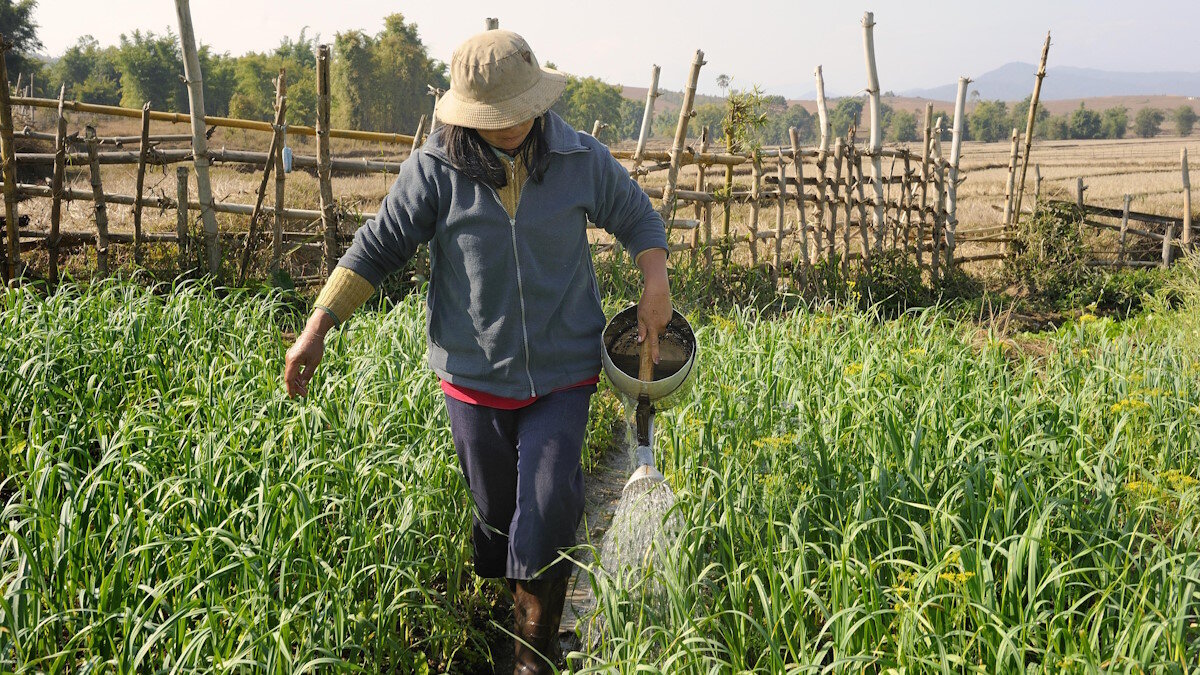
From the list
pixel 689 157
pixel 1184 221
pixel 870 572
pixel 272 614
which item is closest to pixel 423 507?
pixel 272 614

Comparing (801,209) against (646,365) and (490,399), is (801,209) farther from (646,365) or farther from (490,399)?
(490,399)

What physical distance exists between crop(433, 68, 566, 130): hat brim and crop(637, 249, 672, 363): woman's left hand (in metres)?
0.48

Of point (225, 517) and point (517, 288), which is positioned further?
point (225, 517)

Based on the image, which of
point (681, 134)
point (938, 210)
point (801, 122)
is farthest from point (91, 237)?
point (801, 122)

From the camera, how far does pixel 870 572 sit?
210 cm

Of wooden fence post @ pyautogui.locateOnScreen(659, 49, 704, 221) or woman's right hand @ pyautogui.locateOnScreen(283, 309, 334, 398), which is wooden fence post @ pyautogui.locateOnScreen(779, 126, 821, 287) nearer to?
wooden fence post @ pyautogui.locateOnScreen(659, 49, 704, 221)

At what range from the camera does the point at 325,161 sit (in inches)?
247

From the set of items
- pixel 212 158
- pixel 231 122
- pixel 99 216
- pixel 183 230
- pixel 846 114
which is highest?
pixel 846 114

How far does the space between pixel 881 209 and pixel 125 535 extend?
7702mm

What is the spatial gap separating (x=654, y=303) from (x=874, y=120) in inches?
283

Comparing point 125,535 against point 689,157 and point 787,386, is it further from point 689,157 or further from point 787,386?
point 689,157

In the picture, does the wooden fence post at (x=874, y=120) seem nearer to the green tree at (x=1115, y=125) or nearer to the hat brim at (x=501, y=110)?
the hat brim at (x=501, y=110)

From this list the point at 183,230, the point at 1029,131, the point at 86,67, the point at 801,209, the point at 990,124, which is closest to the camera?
the point at 183,230

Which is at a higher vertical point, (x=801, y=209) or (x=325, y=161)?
(x=325, y=161)
